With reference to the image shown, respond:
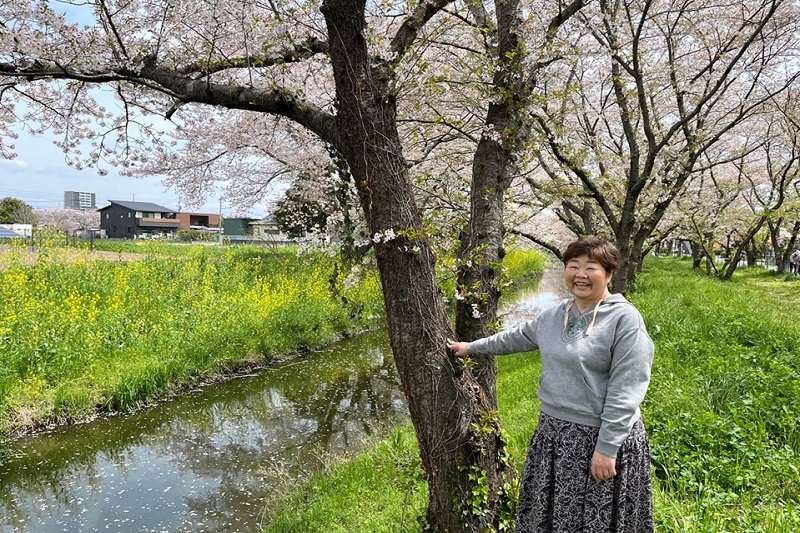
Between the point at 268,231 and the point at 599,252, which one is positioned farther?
the point at 268,231

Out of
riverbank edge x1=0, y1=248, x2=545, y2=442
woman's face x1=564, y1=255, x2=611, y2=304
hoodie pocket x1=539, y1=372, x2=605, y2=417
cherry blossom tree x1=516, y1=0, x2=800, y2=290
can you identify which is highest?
cherry blossom tree x1=516, y1=0, x2=800, y2=290

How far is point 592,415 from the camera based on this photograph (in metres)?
2.10

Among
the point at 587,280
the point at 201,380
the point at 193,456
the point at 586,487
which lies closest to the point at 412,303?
the point at 587,280

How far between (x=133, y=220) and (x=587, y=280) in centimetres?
6696

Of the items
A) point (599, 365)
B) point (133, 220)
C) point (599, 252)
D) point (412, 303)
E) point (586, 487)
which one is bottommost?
point (586, 487)

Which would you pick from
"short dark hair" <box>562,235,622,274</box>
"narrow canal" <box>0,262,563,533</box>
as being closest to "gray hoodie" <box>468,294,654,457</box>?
"short dark hair" <box>562,235,622,274</box>

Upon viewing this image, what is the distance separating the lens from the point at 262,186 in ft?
46.6

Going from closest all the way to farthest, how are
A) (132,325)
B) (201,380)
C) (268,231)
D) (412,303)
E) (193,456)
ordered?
(412,303), (193,456), (201,380), (132,325), (268,231)

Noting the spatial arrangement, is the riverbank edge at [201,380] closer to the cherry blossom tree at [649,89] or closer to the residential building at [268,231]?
the cherry blossom tree at [649,89]

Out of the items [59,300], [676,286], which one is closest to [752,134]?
[676,286]

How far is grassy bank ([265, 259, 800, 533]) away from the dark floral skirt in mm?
845

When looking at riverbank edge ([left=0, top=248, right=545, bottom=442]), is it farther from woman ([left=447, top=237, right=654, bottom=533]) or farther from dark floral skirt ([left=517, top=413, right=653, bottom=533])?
dark floral skirt ([left=517, top=413, right=653, bottom=533])

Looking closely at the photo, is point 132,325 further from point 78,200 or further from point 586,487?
point 78,200

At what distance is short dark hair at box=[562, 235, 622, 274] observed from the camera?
2238mm
